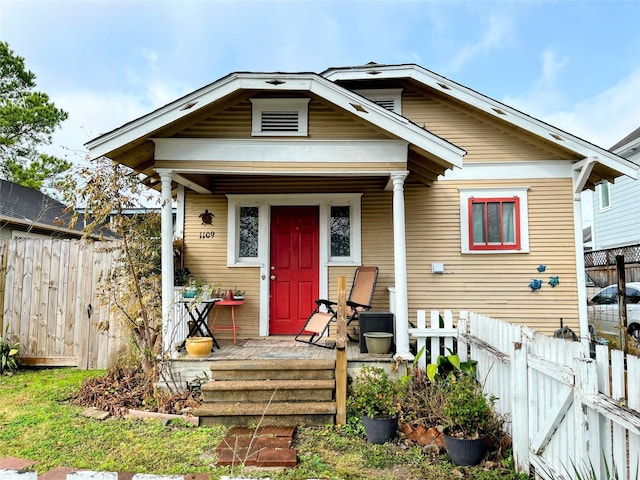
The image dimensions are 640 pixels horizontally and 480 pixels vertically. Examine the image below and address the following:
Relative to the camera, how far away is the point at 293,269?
6320 mm

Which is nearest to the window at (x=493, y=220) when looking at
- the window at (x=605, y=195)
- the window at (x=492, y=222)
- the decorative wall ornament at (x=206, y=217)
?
the window at (x=492, y=222)

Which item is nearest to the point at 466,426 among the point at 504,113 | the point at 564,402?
the point at 564,402

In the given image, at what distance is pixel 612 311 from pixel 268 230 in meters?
7.28

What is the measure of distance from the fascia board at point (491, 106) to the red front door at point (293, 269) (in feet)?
7.45

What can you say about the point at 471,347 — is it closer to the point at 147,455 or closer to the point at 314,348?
the point at 314,348

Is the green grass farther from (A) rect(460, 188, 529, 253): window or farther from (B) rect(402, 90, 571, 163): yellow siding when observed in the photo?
(B) rect(402, 90, 571, 163): yellow siding

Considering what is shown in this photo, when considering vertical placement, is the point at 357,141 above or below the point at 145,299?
above

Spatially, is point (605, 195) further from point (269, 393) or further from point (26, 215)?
point (26, 215)

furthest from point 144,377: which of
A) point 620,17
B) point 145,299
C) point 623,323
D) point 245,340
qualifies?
point 620,17

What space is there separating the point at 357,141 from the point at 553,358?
315 centimetres

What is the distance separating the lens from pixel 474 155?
6.26 m

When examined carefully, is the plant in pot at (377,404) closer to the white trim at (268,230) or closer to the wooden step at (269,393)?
the wooden step at (269,393)

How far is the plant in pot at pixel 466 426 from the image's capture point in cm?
319

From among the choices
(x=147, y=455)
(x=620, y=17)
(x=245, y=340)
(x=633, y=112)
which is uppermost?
(x=633, y=112)
